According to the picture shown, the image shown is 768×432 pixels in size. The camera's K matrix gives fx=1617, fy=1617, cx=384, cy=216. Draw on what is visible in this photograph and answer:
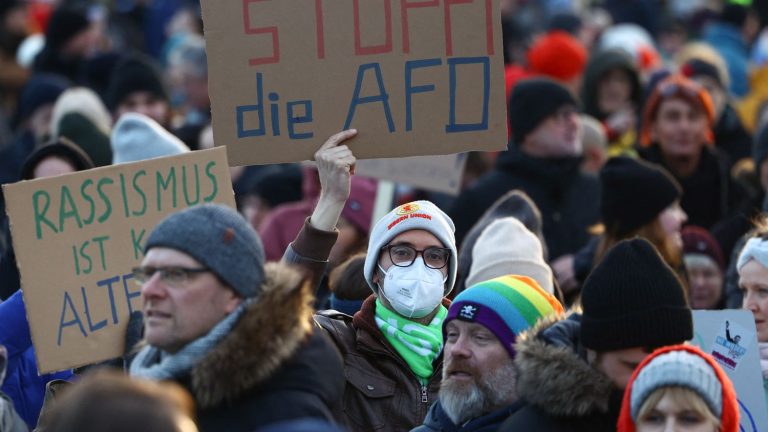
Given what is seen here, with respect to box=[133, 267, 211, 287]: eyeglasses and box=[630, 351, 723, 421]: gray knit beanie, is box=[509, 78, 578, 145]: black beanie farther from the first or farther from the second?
box=[133, 267, 211, 287]: eyeglasses

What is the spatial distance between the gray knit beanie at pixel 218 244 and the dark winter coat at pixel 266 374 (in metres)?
0.07

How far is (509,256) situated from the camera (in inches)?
274

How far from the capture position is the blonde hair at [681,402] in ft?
15.5

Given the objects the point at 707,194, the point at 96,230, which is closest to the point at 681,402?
the point at 96,230

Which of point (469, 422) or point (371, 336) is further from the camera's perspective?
point (371, 336)

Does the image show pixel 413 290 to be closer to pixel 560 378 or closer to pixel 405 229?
pixel 405 229

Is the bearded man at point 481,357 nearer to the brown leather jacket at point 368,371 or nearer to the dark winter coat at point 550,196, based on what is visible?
the brown leather jacket at point 368,371

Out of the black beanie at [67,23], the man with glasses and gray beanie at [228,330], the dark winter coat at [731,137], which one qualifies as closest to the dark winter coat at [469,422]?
the man with glasses and gray beanie at [228,330]

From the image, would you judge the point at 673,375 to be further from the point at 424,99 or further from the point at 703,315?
the point at 424,99

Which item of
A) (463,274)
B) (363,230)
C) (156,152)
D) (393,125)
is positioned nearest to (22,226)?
(393,125)

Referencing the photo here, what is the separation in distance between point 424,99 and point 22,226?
5.06 feet

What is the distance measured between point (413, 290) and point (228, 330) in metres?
1.57

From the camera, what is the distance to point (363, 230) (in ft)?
29.4

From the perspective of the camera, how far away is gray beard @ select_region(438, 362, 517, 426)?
18.1 feet
